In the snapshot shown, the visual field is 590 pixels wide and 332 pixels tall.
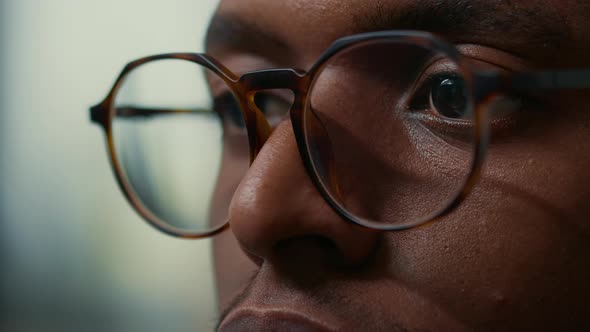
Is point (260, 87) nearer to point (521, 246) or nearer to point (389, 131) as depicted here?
point (389, 131)

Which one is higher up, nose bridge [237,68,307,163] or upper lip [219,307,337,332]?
nose bridge [237,68,307,163]

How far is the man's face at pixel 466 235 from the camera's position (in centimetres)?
64

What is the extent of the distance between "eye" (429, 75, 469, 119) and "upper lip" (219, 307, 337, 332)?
0.30 metres

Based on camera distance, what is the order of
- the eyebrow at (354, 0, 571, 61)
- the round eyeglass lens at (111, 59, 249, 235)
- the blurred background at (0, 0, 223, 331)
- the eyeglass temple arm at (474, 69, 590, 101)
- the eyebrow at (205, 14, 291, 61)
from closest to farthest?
1. the eyeglass temple arm at (474, 69, 590, 101)
2. the eyebrow at (354, 0, 571, 61)
3. the eyebrow at (205, 14, 291, 61)
4. the round eyeglass lens at (111, 59, 249, 235)
5. the blurred background at (0, 0, 223, 331)

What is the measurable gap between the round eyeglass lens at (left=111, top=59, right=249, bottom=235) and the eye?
36cm

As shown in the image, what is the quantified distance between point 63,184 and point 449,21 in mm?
1509

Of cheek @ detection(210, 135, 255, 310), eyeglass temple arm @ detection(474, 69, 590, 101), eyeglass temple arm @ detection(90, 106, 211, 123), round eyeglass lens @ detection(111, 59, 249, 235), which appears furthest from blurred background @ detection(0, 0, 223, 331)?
eyeglass temple arm @ detection(474, 69, 590, 101)

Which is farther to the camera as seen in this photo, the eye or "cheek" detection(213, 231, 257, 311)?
"cheek" detection(213, 231, 257, 311)

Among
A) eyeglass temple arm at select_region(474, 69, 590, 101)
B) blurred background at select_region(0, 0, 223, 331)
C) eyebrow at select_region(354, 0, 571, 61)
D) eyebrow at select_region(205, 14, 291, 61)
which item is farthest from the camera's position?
blurred background at select_region(0, 0, 223, 331)

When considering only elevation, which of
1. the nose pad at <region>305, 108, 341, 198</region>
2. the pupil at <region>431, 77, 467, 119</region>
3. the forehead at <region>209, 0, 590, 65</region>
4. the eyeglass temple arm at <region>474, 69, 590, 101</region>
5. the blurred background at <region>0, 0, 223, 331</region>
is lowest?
the blurred background at <region>0, 0, 223, 331</region>

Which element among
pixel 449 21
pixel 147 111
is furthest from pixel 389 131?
pixel 147 111

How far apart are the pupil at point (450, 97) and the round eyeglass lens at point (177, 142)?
37 centimetres

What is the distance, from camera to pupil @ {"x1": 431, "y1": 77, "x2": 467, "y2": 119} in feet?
2.35

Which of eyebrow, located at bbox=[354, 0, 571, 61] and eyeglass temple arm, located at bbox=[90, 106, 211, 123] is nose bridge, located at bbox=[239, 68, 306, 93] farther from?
eyeglass temple arm, located at bbox=[90, 106, 211, 123]
